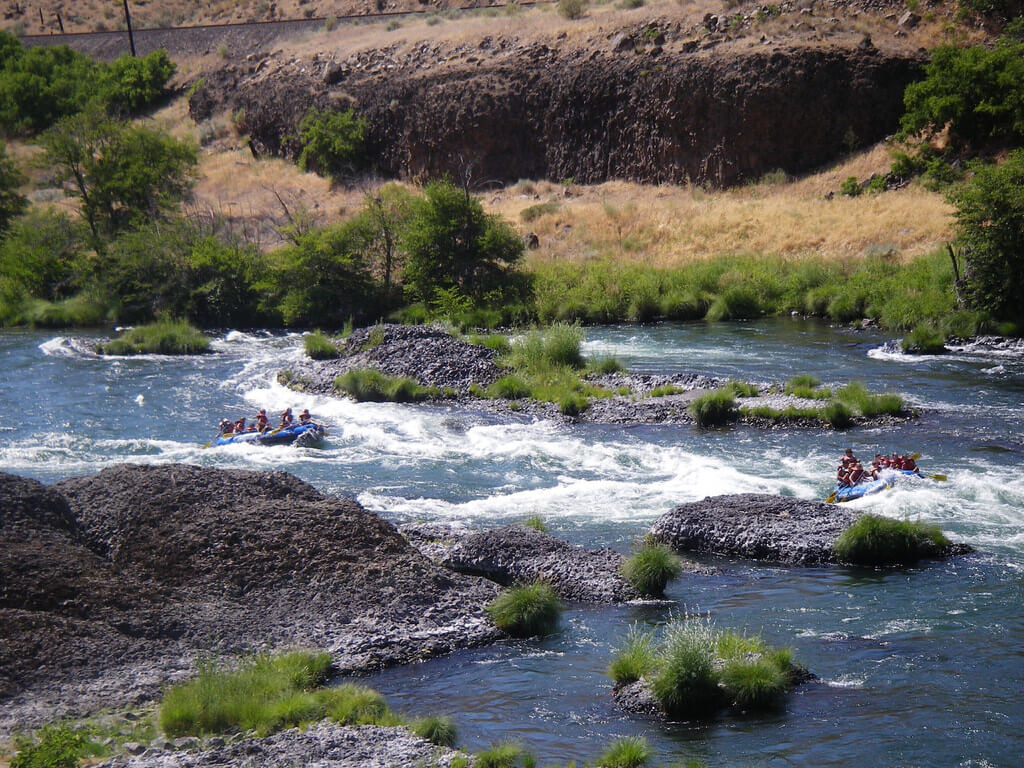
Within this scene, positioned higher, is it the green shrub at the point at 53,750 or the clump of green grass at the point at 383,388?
the green shrub at the point at 53,750

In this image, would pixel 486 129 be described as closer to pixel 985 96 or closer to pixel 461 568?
pixel 985 96

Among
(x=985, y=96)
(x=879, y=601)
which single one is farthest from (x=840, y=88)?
(x=879, y=601)

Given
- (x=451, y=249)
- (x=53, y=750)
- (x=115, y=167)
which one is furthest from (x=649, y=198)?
(x=53, y=750)

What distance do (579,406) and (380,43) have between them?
174 feet

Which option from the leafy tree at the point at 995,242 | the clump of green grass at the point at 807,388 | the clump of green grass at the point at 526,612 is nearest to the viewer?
the clump of green grass at the point at 526,612

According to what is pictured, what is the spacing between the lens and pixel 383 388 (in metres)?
29.5

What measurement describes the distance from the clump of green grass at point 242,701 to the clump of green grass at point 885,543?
7.95m

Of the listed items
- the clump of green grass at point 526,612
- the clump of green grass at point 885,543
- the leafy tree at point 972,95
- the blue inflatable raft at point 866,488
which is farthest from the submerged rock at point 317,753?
the leafy tree at point 972,95

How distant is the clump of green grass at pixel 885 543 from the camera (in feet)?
49.6

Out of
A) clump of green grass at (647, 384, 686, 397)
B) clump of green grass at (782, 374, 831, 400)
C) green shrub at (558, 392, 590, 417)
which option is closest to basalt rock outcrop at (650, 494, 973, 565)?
clump of green grass at (782, 374, 831, 400)

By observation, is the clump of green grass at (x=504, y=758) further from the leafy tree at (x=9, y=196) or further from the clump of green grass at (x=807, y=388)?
the leafy tree at (x=9, y=196)

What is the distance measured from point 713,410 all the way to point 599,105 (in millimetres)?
40597

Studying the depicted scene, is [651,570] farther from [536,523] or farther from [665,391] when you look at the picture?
[665,391]

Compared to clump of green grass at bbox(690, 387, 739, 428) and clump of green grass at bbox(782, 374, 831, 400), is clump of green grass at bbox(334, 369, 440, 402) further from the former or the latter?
clump of green grass at bbox(782, 374, 831, 400)
